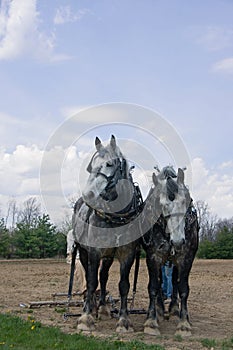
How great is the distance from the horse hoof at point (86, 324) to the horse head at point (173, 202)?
1.88 metres

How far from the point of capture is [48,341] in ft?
22.7

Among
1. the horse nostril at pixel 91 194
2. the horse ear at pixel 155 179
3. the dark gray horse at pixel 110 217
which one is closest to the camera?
the horse nostril at pixel 91 194

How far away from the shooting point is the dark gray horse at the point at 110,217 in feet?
25.9

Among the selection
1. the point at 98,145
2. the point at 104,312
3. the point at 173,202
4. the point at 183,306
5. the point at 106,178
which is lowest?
the point at 104,312

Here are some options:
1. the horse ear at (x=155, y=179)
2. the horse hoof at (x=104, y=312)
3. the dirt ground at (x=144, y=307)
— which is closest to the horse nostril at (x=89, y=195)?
the horse ear at (x=155, y=179)

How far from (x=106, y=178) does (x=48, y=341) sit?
8.59 feet

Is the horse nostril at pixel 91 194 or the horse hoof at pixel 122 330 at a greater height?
the horse nostril at pixel 91 194

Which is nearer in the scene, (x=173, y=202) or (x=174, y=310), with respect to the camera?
(x=173, y=202)

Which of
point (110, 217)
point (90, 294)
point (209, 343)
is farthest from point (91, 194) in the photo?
point (209, 343)

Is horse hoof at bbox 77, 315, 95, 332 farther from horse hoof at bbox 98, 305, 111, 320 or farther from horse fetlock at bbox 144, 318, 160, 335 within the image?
horse hoof at bbox 98, 305, 111, 320

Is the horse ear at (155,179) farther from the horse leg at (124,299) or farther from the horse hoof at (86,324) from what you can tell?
the horse hoof at (86,324)

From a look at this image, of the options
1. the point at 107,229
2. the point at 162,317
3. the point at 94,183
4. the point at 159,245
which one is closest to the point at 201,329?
the point at 162,317

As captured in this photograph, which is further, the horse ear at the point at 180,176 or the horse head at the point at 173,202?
the horse ear at the point at 180,176

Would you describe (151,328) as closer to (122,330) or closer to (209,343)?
(122,330)
